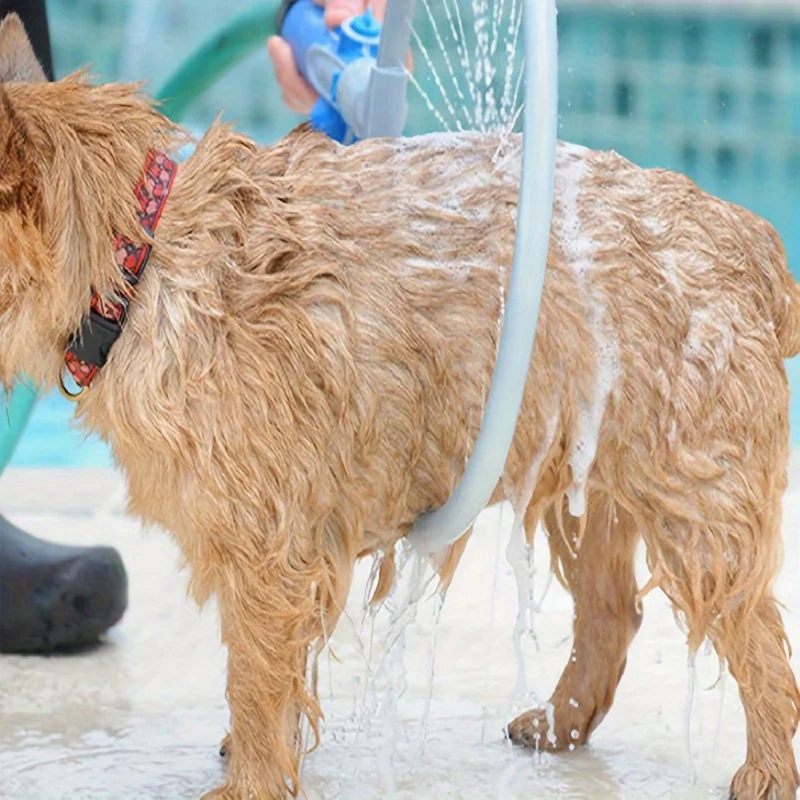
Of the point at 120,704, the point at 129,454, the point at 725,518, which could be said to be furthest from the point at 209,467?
the point at 120,704

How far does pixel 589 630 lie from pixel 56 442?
6.58 meters

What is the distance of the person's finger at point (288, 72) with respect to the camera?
4391mm

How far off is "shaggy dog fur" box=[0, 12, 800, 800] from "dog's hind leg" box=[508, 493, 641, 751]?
1.39 ft

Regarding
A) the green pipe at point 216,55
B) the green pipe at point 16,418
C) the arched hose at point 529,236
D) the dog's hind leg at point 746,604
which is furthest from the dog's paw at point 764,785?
the green pipe at point 216,55

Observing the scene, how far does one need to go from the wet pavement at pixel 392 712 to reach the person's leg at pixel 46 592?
0.07 m

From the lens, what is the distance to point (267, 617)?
10.3 ft

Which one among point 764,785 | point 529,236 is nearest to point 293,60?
point 529,236

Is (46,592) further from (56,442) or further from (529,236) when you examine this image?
(56,442)

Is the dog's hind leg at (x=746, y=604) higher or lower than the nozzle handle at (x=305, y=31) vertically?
lower

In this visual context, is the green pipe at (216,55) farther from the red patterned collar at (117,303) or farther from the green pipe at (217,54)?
the red patterned collar at (117,303)

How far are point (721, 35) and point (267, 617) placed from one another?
390 inches

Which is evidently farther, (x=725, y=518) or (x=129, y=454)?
(x=725, y=518)

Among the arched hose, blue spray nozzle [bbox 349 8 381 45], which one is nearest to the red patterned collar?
the arched hose

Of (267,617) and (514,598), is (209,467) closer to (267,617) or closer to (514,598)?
(267,617)
